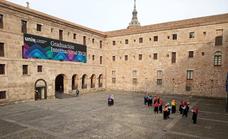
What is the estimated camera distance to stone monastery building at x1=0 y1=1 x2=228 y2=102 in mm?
20844

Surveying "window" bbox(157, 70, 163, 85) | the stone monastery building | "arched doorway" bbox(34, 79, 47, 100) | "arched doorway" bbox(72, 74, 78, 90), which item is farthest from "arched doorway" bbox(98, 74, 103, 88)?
"arched doorway" bbox(34, 79, 47, 100)

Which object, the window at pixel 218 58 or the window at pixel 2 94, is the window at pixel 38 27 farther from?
the window at pixel 218 58

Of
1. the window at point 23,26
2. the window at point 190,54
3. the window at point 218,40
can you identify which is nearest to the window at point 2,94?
the window at point 23,26

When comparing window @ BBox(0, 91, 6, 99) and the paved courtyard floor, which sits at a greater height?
window @ BBox(0, 91, 6, 99)

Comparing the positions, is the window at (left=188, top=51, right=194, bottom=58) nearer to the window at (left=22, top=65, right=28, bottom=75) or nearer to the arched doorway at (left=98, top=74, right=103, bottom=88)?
the arched doorway at (left=98, top=74, right=103, bottom=88)

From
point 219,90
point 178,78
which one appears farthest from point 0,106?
point 219,90

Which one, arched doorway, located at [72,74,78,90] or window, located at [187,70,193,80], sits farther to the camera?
arched doorway, located at [72,74,78,90]

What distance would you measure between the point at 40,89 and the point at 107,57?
1624 cm

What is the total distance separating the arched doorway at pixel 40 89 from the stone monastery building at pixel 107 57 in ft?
0.44

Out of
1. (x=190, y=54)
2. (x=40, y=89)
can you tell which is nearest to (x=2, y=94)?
(x=40, y=89)

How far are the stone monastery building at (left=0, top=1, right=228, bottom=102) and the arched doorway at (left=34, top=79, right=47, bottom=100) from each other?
0.13 metres

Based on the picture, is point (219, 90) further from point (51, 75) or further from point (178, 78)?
point (51, 75)

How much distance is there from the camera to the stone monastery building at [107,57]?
20844 mm

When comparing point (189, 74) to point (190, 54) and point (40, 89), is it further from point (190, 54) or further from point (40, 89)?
point (40, 89)
